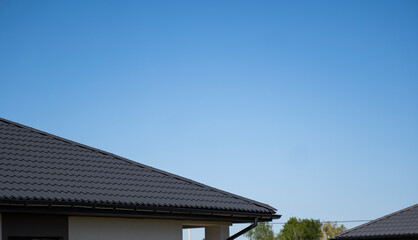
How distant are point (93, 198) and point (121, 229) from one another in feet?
4.47

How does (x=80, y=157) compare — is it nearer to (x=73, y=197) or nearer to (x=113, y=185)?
(x=113, y=185)

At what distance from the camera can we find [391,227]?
20484 millimetres

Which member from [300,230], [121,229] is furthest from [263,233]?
[121,229]

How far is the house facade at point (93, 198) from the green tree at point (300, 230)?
40.7m

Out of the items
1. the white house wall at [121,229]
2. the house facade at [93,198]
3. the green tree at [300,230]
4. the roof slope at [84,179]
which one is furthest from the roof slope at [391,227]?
the green tree at [300,230]

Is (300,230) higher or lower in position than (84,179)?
lower

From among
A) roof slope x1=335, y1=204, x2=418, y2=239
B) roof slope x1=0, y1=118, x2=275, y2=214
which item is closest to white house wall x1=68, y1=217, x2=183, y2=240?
roof slope x1=0, y1=118, x2=275, y2=214

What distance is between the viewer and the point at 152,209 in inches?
418

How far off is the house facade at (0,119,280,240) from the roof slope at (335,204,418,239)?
841cm

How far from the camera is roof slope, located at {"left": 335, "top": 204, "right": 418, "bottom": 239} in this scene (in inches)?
774

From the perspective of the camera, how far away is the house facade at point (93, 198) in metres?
9.23

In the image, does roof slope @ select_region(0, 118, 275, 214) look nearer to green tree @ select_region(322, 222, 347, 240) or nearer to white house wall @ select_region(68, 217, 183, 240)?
white house wall @ select_region(68, 217, 183, 240)

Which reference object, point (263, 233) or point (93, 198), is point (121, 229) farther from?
point (263, 233)

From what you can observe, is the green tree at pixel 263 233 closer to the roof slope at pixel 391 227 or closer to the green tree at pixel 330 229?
the green tree at pixel 330 229
